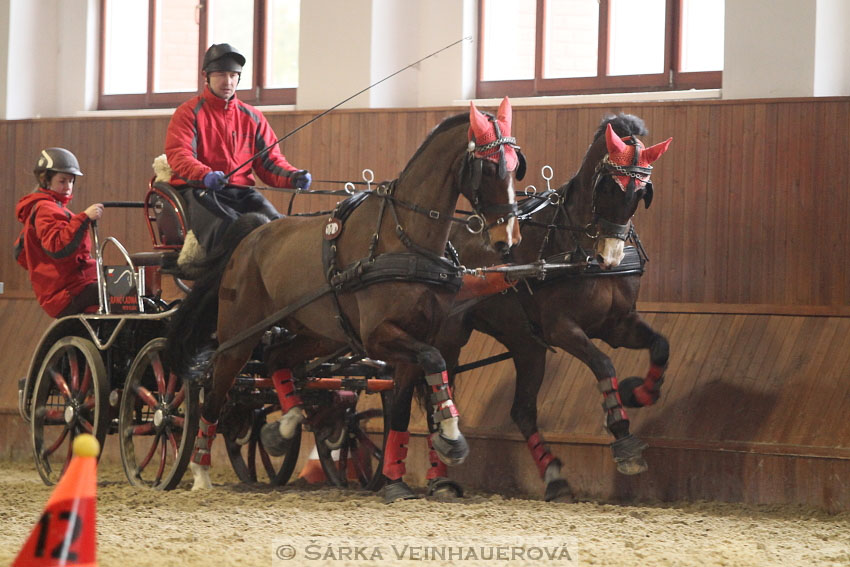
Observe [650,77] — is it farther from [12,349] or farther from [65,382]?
[12,349]

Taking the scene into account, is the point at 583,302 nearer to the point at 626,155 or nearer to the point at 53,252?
the point at 626,155

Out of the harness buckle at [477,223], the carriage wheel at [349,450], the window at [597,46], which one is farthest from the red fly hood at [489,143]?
the window at [597,46]

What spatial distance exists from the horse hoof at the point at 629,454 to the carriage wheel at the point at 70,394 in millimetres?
2594

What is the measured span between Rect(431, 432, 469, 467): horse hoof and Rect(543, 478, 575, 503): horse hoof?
1154mm

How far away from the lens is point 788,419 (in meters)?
5.97

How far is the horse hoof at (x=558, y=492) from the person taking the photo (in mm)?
5719

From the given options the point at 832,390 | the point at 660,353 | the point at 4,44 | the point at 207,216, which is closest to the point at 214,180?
the point at 207,216

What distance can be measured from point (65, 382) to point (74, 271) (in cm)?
60

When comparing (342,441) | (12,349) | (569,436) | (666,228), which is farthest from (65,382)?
(666,228)

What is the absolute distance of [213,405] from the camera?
5770 mm

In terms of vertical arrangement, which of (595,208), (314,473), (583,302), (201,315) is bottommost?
(314,473)

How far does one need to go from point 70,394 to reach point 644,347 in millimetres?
3020

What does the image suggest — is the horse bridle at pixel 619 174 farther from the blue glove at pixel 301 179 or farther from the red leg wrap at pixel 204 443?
the red leg wrap at pixel 204 443
